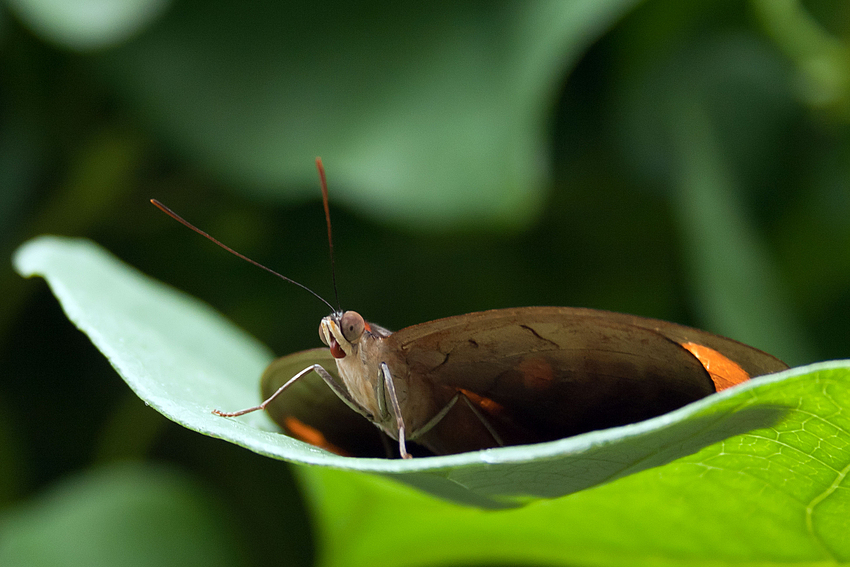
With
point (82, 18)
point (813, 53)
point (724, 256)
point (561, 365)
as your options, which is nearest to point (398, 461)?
point (561, 365)

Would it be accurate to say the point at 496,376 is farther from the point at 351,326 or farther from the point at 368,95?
the point at 368,95

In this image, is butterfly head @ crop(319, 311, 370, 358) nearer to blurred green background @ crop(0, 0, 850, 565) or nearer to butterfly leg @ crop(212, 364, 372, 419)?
butterfly leg @ crop(212, 364, 372, 419)

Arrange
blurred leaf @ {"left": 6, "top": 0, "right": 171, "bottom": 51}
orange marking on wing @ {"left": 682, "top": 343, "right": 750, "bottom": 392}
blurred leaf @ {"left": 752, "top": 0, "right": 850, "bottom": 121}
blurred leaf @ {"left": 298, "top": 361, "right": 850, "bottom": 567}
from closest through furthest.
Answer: blurred leaf @ {"left": 298, "top": 361, "right": 850, "bottom": 567}
orange marking on wing @ {"left": 682, "top": 343, "right": 750, "bottom": 392}
blurred leaf @ {"left": 6, "top": 0, "right": 171, "bottom": 51}
blurred leaf @ {"left": 752, "top": 0, "right": 850, "bottom": 121}

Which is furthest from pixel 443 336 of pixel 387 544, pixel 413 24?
pixel 413 24

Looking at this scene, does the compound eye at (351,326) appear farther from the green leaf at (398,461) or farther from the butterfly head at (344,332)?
the green leaf at (398,461)

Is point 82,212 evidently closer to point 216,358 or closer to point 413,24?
A: point 216,358

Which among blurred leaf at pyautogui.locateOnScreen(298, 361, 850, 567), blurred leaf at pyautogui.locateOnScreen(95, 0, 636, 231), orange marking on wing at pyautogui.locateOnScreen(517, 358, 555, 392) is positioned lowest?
blurred leaf at pyautogui.locateOnScreen(298, 361, 850, 567)

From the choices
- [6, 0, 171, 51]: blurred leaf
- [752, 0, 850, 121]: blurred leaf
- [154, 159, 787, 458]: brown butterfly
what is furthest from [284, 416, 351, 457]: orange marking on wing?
[752, 0, 850, 121]: blurred leaf
